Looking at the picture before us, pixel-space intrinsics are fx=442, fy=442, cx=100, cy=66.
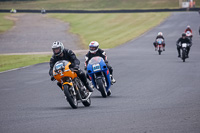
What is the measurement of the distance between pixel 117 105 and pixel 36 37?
130 ft

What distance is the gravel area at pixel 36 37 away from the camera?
124ft

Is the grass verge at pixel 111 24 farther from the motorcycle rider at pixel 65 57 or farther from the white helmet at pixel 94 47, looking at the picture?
the motorcycle rider at pixel 65 57

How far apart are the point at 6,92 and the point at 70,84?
4.89 metres

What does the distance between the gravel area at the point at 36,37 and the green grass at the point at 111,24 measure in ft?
6.18

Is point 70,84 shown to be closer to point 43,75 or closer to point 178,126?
point 178,126

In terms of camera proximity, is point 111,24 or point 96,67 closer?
point 96,67

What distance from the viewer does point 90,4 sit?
9894cm

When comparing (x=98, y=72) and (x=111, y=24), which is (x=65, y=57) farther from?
(x=111, y=24)

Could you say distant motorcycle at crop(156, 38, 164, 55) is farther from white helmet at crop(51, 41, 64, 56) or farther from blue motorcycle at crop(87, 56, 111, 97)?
white helmet at crop(51, 41, 64, 56)

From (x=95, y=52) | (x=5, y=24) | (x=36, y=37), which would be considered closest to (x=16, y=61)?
(x=95, y=52)

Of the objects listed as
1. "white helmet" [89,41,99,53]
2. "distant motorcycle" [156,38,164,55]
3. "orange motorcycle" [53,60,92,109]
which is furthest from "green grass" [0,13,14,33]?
"orange motorcycle" [53,60,92,109]

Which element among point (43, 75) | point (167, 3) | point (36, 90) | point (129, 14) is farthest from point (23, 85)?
point (167, 3)

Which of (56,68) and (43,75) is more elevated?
(56,68)

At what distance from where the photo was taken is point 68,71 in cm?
928
